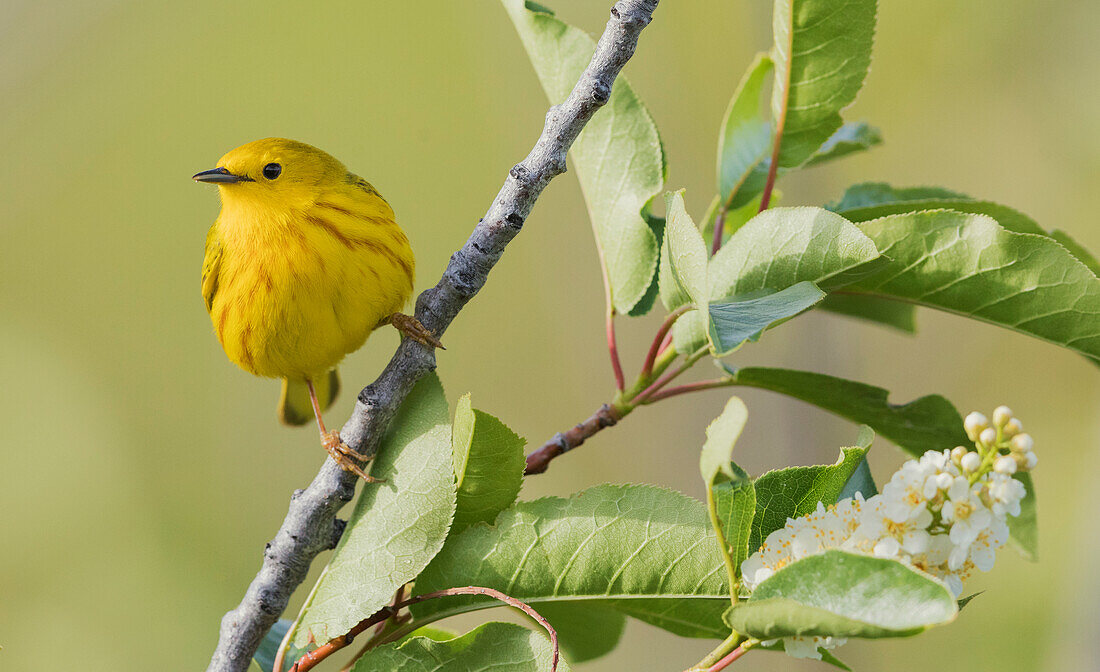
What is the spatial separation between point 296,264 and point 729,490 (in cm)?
105

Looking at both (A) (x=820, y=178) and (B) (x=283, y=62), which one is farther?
(B) (x=283, y=62)

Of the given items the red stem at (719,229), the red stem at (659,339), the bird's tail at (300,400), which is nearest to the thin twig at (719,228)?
the red stem at (719,229)

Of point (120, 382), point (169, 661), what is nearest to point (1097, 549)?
point (169, 661)

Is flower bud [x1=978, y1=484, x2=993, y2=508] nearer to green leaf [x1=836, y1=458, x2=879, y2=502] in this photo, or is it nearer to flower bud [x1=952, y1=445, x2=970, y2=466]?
flower bud [x1=952, y1=445, x2=970, y2=466]

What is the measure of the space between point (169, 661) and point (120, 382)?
7.60ft

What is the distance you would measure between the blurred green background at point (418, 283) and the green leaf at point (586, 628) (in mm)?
Answer: 2980

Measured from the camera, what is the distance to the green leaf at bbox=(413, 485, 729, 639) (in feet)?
3.93

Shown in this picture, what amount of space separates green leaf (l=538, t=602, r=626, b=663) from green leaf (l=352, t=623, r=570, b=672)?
0.42 feet

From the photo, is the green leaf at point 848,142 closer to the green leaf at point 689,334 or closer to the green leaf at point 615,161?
the green leaf at point 615,161

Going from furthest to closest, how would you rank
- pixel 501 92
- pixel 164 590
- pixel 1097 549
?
pixel 501 92 < pixel 164 590 < pixel 1097 549

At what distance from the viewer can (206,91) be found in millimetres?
7918

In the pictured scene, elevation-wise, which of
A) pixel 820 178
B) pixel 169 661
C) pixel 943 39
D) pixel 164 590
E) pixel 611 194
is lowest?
pixel 169 661

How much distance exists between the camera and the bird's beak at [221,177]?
192cm

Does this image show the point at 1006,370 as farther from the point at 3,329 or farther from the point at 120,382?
the point at 3,329
